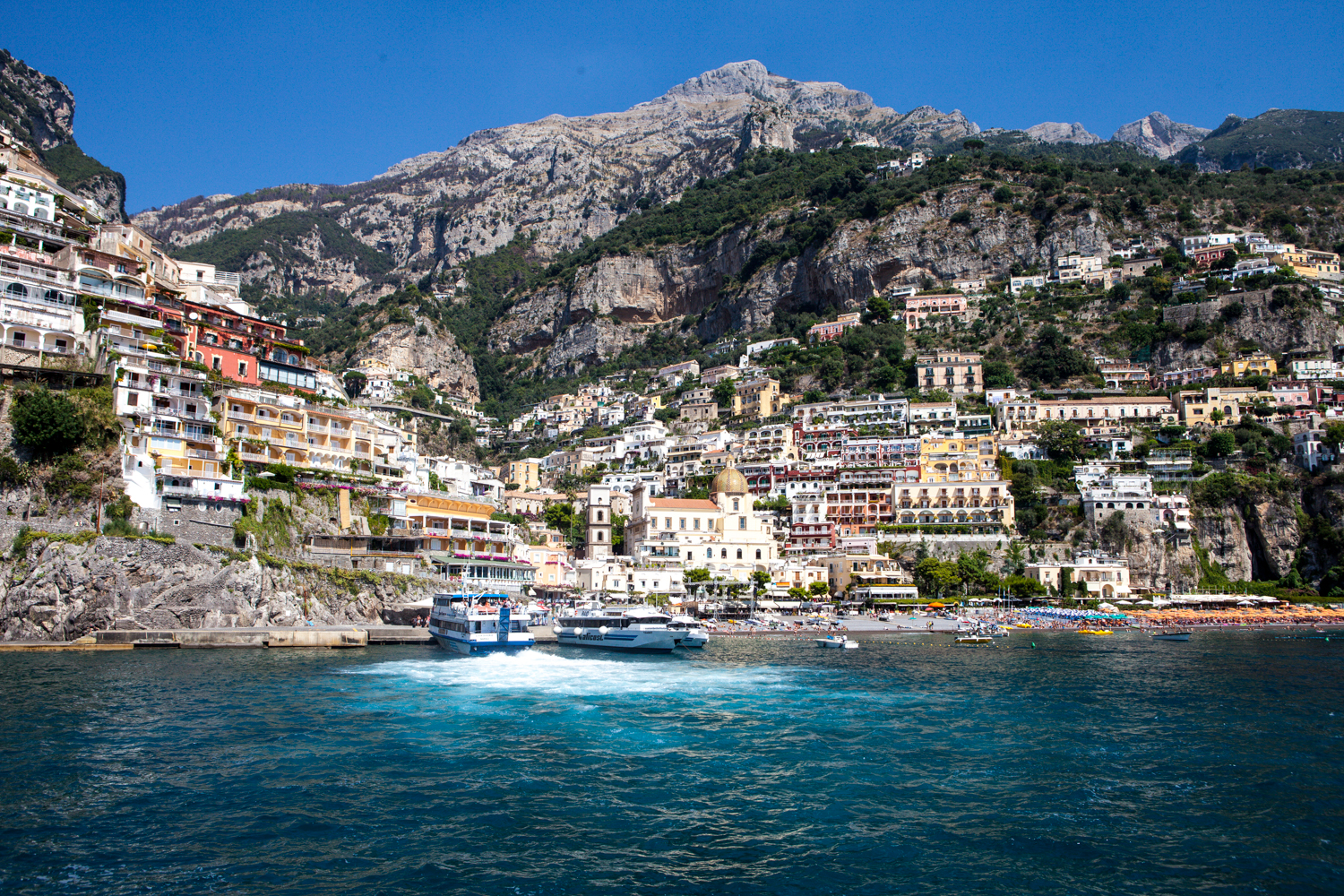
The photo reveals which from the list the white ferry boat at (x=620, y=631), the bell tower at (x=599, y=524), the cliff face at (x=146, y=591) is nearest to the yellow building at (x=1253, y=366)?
the bell tower at (x=599, y=524)

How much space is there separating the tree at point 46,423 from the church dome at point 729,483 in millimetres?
53415

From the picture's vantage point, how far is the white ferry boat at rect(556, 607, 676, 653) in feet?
157

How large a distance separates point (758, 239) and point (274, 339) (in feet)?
322

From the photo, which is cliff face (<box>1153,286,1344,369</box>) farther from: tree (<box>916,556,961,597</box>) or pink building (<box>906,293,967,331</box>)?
tree (<box>916,556,961,597</box>)

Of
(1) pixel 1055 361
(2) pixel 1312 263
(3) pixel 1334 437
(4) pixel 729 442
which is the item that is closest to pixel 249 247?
(4) pixel 729 442

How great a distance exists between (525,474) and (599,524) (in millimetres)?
24697

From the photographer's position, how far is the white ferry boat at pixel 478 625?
1711 inches

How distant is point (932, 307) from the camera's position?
120 m

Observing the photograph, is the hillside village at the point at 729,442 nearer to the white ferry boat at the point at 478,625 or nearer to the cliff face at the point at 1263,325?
the cliff face at the point at 1263,325

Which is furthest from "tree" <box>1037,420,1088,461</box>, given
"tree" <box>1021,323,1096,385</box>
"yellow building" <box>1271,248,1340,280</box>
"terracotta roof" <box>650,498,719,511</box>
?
"yellow building" <box>1271,248,1340,280</box>

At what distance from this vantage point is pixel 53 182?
63406mm


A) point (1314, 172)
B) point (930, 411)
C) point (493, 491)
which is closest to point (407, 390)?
point (493, 491)

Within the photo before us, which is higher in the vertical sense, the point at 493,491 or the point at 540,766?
the point at 493,491

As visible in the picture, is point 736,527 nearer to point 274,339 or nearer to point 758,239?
point 274,339
